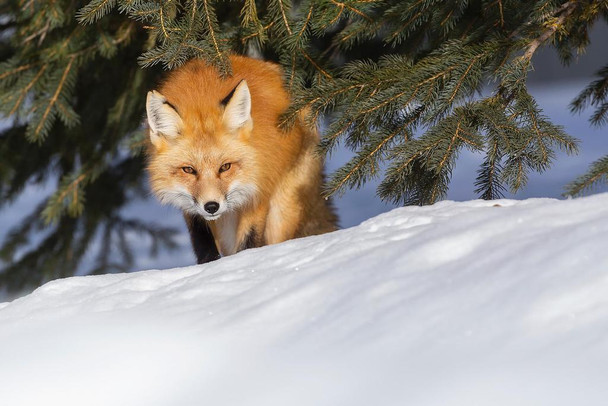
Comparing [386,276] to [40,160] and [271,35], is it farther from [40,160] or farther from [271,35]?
[40,160]

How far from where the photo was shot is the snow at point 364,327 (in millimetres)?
1491

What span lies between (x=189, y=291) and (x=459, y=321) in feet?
2.77

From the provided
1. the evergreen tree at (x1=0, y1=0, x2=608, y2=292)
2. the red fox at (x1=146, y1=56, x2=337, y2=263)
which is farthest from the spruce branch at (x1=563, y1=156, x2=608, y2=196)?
the red fox at (x1=146, y1=56, x2=337, y2=263)

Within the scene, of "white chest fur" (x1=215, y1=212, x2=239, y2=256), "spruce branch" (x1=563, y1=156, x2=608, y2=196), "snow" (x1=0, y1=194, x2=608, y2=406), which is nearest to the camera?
"snow" (x1=0, y1=194, x2=608, y2=406)

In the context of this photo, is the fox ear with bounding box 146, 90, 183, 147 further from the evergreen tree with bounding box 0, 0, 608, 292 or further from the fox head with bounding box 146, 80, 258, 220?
the evergreen tree with bounding box 0, 0, 608, 292

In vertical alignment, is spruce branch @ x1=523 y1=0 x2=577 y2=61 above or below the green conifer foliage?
below

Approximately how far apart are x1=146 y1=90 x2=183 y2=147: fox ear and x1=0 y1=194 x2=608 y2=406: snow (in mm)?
1355

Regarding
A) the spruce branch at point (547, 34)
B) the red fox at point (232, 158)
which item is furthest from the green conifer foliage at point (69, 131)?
the spruce branch at point (547, 34)

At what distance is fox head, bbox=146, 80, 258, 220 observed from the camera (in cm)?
346

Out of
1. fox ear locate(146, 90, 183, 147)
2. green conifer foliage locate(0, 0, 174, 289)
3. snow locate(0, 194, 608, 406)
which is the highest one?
green conifer foliage locate(0, 0, 174, 289)

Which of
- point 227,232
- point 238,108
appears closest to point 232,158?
point 238,108

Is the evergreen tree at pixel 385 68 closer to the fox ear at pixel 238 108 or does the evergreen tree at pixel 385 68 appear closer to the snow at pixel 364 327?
the fox ear at pixel 238 108

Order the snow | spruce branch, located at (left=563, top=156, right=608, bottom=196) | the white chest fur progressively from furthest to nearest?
the white chest fur → spruce branch, located at (left=563, top=156, right=608, bottom=196) → the snow

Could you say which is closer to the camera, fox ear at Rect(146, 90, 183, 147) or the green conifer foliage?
fox ear at Rect(146, 90, 183, 147)
